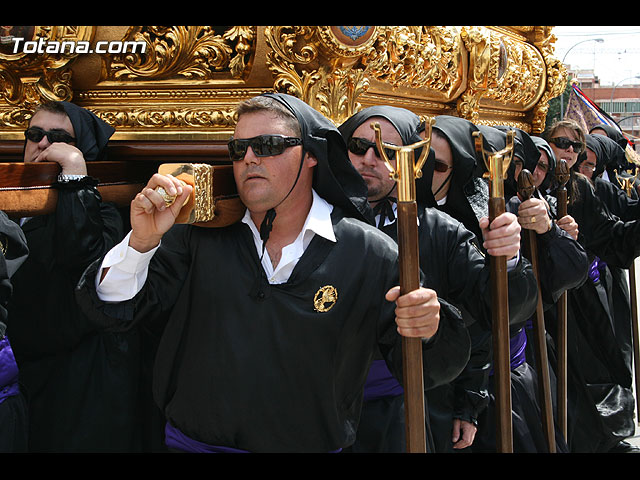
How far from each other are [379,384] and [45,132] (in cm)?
184

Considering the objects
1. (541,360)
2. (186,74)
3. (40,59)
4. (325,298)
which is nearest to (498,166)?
(325,298)

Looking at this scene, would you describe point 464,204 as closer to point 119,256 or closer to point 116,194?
point 116,194

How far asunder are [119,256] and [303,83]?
157 cm

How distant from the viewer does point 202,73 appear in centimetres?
374

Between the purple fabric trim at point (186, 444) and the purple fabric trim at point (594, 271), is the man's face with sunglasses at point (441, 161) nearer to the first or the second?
the purple fabric trim at point (186, 444)

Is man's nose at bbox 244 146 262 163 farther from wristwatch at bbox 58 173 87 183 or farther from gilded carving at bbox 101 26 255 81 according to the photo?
gilded carving at bbox 101 26 255 81

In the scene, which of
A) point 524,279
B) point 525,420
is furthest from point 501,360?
point 525,420

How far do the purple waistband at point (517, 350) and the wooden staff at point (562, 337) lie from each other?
60cm

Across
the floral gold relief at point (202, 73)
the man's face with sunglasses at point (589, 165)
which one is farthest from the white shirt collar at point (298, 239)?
the man's face with sunglasses at point (589, 165)

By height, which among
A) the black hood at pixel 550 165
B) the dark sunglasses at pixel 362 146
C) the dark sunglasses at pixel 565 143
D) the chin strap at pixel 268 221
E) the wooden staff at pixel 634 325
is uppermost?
the dark sunglasses at pixel 565 143

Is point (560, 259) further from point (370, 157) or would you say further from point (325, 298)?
point (325, 298)

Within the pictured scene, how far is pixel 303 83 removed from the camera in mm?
3602

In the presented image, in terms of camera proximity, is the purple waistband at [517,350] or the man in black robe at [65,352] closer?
the man in black robe at [65,352]

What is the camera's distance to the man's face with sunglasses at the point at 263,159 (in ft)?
8.12
